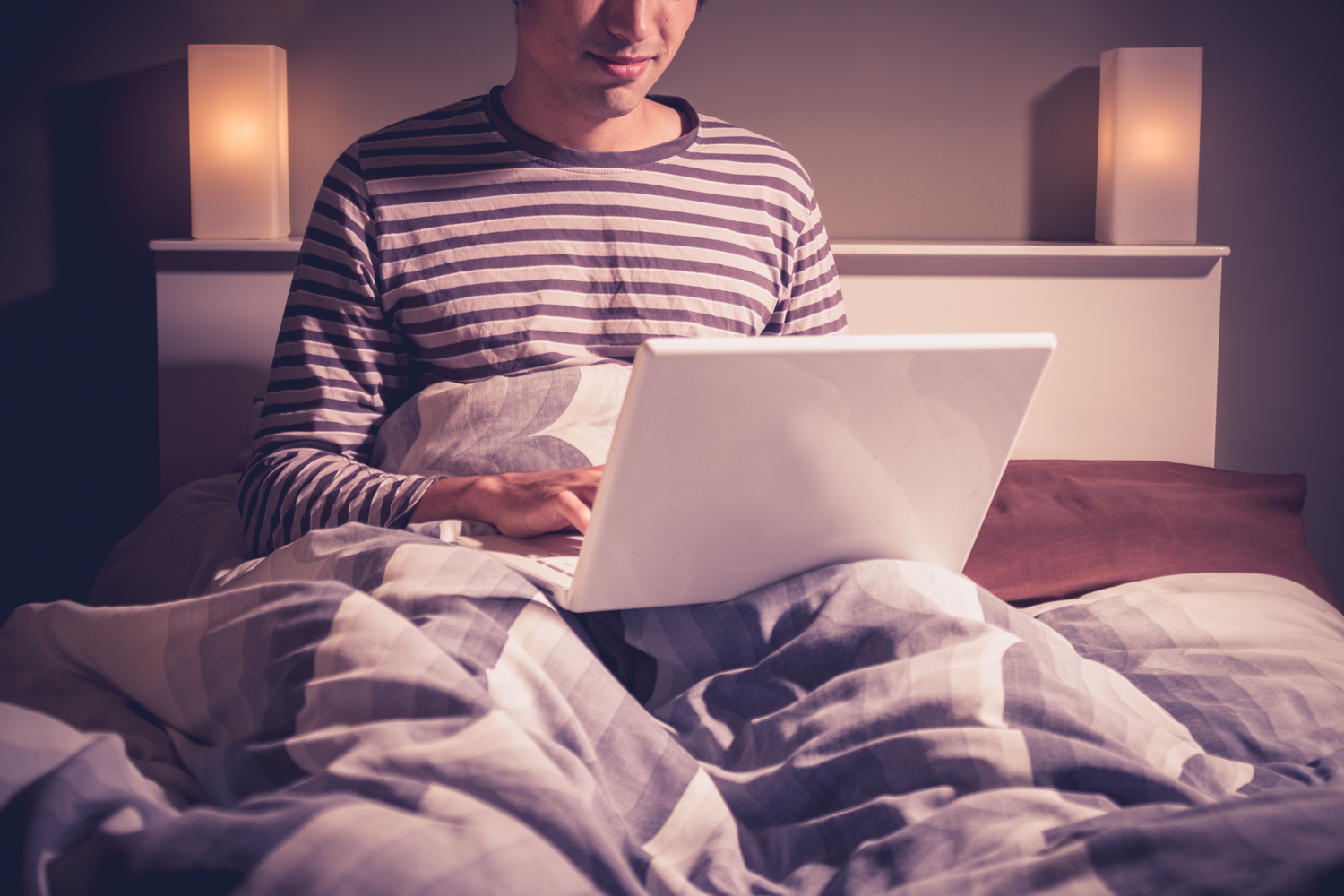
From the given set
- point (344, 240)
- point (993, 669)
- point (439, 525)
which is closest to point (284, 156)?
point (344, 240)

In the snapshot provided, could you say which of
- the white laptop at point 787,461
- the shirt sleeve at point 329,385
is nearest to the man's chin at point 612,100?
the shirt sleeve at point 329,385

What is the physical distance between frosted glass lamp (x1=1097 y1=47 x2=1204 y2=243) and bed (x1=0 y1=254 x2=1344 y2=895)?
3.87 feet

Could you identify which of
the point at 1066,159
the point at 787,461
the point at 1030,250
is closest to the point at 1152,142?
the point at 1066,159

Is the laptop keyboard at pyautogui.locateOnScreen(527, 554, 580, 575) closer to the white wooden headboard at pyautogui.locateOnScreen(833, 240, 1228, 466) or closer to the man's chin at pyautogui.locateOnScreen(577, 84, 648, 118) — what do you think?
the man's chin at pyautogui.locateOnScreen(577, 84, 648, 118)

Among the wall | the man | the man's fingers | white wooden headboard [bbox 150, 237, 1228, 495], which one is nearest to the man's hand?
the man's fingers

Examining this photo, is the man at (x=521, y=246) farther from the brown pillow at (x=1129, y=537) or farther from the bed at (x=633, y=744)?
the brown pillow at (x=1129, y=537)

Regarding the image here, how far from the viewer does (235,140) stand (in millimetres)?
1685

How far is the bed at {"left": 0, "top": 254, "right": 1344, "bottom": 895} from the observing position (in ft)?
1.43

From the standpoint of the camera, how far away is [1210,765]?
64 cm

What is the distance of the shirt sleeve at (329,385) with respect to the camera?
3.06 ft

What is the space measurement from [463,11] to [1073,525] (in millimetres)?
1453

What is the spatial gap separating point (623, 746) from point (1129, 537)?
0.75m

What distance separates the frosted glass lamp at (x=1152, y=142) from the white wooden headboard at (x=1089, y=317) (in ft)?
0.21

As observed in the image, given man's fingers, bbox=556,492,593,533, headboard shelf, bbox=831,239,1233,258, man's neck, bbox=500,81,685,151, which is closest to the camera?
man's fingers, bbox=556,492,593,533
